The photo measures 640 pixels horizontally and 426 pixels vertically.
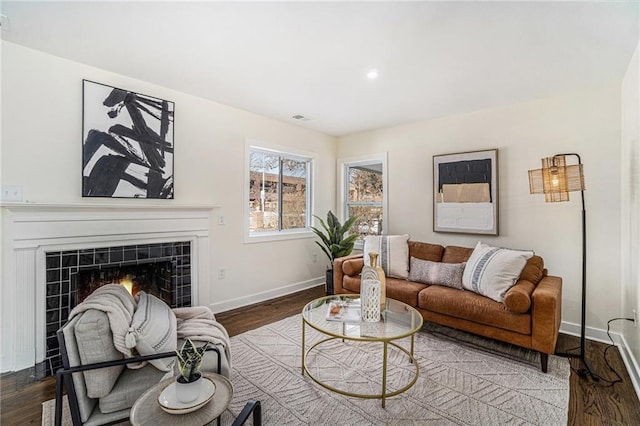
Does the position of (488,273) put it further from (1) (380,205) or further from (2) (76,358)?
Answer: (2) (76,358)

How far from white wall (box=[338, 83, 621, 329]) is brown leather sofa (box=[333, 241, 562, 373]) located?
0.50m

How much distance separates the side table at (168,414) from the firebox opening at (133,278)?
1859 millimetres

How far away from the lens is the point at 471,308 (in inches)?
103

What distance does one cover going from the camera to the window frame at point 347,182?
4476 millimetres

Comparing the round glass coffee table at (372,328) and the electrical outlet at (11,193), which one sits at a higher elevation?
the electrical outlet at (11,193)

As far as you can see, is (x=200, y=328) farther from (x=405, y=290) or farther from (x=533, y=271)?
(x=533, y=271)

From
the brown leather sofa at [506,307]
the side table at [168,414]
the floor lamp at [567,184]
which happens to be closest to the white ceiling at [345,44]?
the floor lamp at [567,184]

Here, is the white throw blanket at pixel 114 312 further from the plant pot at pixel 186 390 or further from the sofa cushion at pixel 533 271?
the sofa cushion at pixel 533 271

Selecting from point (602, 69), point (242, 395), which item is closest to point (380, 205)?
point (602, 69)

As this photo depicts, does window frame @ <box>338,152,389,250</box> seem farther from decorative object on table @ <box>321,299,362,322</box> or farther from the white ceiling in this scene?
decorative object on table @ <box>321,299,362,322</box>

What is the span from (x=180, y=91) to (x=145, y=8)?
54.8 inches

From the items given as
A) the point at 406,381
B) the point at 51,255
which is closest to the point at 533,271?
the point at 406,381

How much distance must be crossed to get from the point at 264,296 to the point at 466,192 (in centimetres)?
286

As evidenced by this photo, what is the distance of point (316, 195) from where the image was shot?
477 centimetres
